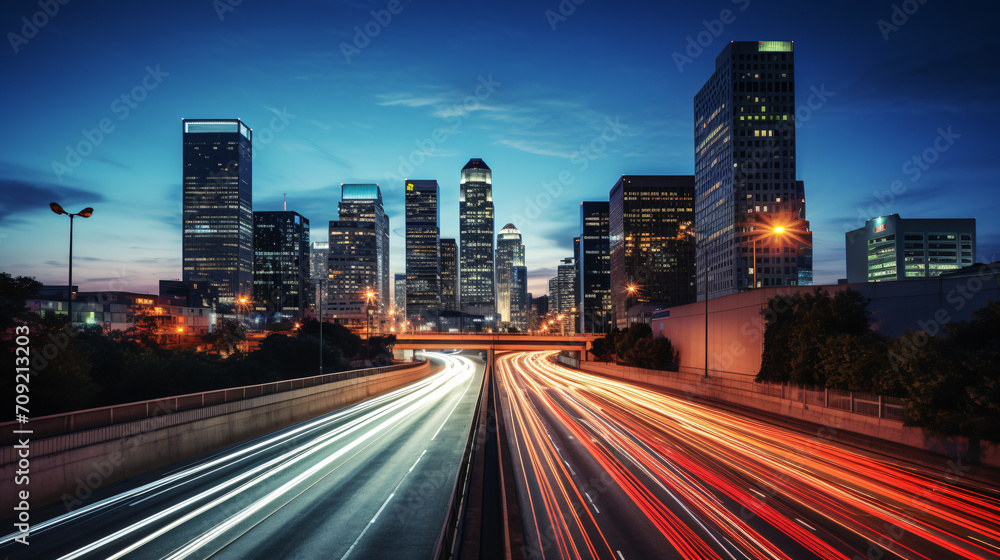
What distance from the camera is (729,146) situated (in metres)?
170

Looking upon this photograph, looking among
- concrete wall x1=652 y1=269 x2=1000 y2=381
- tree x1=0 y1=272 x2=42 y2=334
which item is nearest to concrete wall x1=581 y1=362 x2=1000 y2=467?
concrete wall x1=652 y1=269 x2=1000 y2=381

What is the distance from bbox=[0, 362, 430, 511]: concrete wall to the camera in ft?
46.9

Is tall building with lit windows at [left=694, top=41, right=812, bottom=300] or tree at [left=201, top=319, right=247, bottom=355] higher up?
tall building with lit windows at [left=694, top=41, right=812, bottom=300]

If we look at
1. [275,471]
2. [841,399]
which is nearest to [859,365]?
[841,399]

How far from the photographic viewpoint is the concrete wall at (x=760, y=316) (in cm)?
3123

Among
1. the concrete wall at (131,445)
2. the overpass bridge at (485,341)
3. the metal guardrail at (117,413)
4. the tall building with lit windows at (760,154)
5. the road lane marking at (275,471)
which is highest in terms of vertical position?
the tall building with lit windows at (760,154)

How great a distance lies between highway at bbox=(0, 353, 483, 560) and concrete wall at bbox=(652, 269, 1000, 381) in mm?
28745

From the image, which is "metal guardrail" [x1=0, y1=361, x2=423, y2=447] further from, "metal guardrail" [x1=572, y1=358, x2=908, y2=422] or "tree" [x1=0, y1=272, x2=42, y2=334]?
"metal guardrail" [x1=572, y1=358, x2=908, y2=422]

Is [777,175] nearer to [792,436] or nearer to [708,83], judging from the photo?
[708,83]

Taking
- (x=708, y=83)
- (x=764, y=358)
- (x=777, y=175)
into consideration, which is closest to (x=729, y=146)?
(x=777, y=175)

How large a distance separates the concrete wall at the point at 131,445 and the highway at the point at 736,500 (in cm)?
1267

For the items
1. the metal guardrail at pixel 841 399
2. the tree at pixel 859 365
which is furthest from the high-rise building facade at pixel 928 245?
the tree at pixel 859 365

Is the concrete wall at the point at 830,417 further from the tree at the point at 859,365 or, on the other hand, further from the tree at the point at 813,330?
the tree at the point at 813,330

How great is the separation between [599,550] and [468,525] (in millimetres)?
2868
